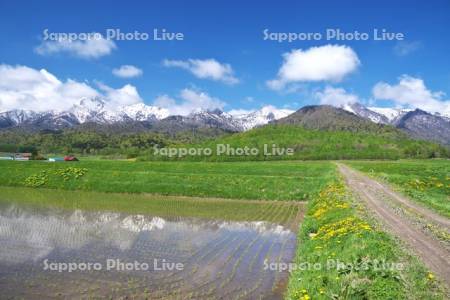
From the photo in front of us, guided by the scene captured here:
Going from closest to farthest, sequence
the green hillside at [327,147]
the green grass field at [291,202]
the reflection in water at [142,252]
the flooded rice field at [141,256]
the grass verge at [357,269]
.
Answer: the grass verge at [357,269]
the green grass field at [291,202]
the flooded rice field at [141,256]
the reflection in water at [142,252]
the green hillside at [327,147]

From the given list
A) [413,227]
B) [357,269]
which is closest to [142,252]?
[357,269]

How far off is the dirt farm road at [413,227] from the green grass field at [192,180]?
11495mm

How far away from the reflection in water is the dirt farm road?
6.00m

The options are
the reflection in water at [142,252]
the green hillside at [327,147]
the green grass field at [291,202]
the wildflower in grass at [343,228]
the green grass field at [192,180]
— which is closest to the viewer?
the green grass field at [291,202]

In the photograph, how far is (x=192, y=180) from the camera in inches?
2000

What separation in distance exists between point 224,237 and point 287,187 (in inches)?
956

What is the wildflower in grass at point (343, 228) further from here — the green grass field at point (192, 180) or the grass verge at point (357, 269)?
the green grass field at point (192, 180)

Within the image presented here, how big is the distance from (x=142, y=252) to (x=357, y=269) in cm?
1128

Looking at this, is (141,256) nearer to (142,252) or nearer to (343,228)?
(142,252)

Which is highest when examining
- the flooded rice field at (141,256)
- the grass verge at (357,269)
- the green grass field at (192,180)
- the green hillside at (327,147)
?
the green hillside at (327,147)

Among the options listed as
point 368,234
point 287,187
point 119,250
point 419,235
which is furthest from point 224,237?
point 287,187

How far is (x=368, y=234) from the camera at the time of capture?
56.4 feet

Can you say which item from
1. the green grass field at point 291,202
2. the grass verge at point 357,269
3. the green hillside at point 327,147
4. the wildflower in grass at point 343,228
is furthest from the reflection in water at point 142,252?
the green hillside at point 327,147

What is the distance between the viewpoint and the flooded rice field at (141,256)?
14805 millimetres
